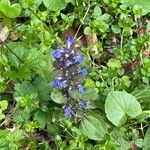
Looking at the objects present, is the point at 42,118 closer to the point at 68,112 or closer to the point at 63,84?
the point at 68,112

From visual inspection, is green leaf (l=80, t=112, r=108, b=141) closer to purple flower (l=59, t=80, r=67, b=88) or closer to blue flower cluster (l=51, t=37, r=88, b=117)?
blue flower cluster (l=51, t=37, r=88, b=117)

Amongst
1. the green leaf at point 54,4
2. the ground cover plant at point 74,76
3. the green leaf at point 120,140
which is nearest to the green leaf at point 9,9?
the ground cover plant at point 74,76

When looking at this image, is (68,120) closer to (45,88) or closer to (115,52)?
(45,88)

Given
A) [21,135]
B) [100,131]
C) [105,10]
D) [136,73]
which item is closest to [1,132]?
[21,135]

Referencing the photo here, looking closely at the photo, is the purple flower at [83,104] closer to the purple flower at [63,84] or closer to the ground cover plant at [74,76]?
the ground cover plant at [74,76]

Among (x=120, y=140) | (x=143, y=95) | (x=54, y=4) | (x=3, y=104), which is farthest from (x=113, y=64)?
(x=3, y=104)
